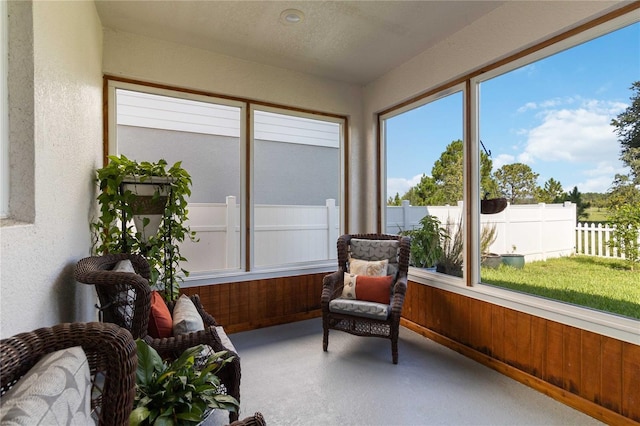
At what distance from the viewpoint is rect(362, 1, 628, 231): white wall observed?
7.22ft

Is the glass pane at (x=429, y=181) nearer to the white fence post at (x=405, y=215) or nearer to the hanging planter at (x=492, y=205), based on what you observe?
the white fence post at (x=405, y=215)

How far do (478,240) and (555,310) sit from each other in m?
0.81

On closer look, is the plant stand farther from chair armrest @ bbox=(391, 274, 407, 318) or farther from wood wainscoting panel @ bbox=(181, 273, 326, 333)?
chair armrest @ bbox=(391, 274, 407, 318)

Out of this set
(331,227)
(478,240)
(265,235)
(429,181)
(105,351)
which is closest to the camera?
(105,351)

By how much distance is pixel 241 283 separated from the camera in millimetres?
3449

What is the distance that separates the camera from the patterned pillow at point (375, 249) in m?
3.28

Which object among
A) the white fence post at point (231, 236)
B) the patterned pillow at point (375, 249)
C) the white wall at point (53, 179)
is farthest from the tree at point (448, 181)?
the white wall at point (53, 179)

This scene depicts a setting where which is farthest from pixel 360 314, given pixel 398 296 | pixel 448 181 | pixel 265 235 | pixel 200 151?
pixel 200 151

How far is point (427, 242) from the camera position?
3479mm

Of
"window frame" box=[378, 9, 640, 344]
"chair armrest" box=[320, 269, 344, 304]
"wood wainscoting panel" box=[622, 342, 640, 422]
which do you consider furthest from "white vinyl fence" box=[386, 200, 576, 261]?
"chair armrest" box=[320, 269, 344, 304]

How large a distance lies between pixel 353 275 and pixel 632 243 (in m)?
2.00

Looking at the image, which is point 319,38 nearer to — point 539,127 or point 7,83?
point 539,127

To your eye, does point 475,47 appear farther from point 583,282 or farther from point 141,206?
point 141,206

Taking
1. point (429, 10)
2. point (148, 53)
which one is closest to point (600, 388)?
point (429, 10)
